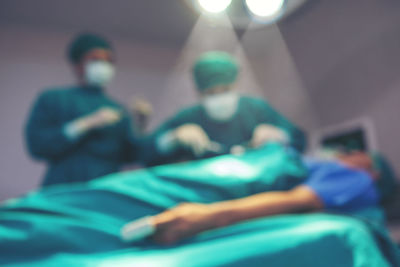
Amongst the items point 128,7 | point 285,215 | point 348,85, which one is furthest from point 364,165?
point 128,7

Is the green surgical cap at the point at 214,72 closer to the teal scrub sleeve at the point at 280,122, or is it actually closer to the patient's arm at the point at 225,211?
the teal scrub sleeve at the point at 280,122

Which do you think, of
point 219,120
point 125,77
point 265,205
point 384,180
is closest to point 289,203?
point 265,205

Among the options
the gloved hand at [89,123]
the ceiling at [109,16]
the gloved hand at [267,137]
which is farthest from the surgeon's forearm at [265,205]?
the ceiling at [109,16]

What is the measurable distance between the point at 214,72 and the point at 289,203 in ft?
2.08

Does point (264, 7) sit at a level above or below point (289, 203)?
above

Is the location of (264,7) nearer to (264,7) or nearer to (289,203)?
(264,7)

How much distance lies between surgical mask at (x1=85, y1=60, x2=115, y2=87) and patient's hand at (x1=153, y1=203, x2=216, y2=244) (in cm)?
89

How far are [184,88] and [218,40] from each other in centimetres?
36

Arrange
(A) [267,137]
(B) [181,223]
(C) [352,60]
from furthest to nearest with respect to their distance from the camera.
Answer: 1. (C) [352,60]
2. (A) [267,137]
3. (B) [181,223]

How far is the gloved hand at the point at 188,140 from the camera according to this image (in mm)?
1005

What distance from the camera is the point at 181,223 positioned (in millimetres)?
567

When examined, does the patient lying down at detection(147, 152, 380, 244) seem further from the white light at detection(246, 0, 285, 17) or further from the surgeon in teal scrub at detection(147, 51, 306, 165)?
the white light at detection(246, 0, 285, 17)

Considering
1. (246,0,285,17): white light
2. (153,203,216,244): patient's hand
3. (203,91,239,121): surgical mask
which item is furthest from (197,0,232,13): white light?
(153,203,216,244): patient's hand

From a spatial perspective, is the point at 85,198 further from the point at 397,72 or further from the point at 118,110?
the point at 397,72
